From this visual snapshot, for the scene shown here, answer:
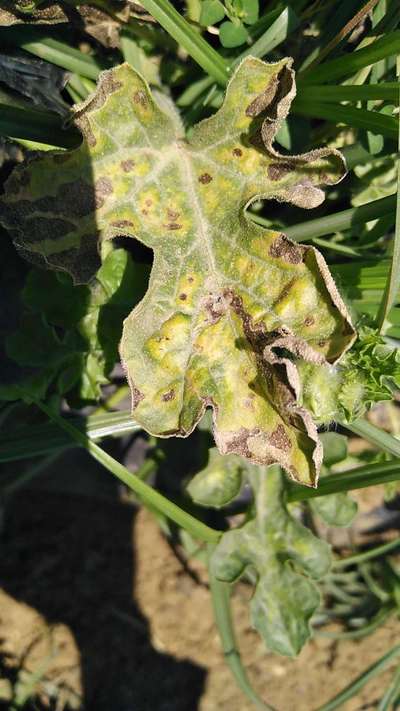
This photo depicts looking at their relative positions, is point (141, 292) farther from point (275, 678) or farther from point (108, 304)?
point (275, 678)

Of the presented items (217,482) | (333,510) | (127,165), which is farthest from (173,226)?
(333,510)

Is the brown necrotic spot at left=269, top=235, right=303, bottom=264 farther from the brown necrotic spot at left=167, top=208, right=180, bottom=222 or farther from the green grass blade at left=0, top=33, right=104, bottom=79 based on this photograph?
the green grass blade at left=0, top=33, right=104, bottom=79

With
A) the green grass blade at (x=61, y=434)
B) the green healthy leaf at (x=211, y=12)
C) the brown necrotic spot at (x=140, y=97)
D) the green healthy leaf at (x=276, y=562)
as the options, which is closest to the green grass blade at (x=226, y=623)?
the green healthy leaf at (x=276, y=562)

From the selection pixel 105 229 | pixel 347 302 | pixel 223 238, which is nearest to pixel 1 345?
pixel 105 229

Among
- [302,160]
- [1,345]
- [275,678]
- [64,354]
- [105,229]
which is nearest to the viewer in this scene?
[302,160]

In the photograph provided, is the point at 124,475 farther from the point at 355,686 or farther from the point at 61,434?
the point at 355,686

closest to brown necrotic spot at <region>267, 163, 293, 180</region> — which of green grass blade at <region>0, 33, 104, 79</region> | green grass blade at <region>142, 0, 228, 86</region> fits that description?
green grass blade at <region>142, 0, 228, 86</region>
